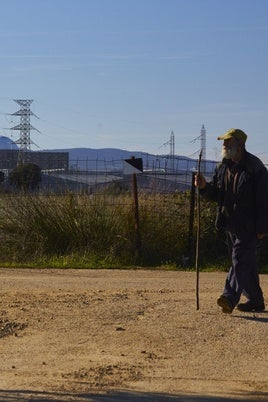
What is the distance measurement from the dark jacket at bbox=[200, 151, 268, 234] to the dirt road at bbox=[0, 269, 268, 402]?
0.97m

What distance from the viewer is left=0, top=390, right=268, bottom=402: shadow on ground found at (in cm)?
684

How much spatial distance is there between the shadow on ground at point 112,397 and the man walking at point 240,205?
256 cm

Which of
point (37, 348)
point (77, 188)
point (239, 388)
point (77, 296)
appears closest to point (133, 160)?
point (77, 188)

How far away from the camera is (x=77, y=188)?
18.2 m

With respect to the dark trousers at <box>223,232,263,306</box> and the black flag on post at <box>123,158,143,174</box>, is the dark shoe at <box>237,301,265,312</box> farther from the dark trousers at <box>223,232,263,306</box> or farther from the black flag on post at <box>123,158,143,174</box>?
the black flag on post at <box>123,158,143,174</box>

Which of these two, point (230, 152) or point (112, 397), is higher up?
point (230, 152)

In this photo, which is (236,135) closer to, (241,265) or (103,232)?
(241,265)

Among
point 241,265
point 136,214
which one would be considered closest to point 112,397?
point 241,265

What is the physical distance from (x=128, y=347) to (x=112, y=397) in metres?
1.53

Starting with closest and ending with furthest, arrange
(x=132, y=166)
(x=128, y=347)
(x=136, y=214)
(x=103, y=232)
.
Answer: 1. (x=128, y=347)
2. (x=136, y=214)
3. (x=103, y=232)
4. (x=132, y=166)

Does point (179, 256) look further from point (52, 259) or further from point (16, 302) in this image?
point (16, 302)

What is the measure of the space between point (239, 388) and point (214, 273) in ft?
26.5

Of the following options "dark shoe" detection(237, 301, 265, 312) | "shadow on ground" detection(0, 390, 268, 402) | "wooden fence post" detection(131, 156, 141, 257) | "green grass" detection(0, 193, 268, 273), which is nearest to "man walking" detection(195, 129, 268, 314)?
"dark shoe" detection(237, 301, 265, 312)

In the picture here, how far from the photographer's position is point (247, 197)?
30.9 feet
